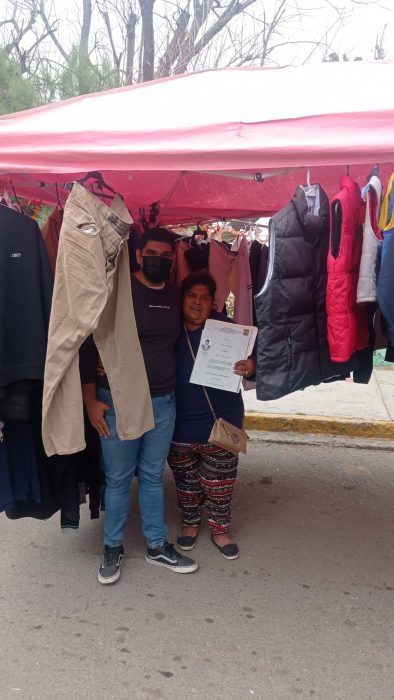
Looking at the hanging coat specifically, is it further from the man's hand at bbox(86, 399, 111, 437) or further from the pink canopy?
the man's hand at bbox(86, 399, 111, 437)

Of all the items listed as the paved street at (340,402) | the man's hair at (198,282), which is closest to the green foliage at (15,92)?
the paved street at (340,402)

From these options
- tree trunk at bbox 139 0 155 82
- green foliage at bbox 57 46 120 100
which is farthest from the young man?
tree trunk at bbox 139 0 155 82

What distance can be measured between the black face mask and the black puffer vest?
0.66 meters

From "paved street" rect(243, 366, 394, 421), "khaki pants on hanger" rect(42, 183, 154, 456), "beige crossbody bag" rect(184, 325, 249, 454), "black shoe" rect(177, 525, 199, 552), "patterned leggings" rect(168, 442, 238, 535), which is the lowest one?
"paved street" rect(243, 366, 394, 421)

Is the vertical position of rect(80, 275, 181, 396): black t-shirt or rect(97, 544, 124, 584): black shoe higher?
rect(80, 275, 181, 396): black t-shirt

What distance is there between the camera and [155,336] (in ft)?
9.34

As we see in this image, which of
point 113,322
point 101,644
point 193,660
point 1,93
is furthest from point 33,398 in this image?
→ point 1,93

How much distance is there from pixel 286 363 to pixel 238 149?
91cm

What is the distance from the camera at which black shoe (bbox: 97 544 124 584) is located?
2952 mm

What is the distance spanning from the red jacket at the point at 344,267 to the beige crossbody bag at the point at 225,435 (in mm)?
951

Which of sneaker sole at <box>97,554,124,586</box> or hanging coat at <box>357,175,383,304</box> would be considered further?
sneaker sole at <box>97,554,124,586</box>

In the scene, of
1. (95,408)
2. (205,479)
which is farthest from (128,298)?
(205,479)

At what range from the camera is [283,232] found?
7.60 ft

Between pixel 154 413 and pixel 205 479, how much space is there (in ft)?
2.15
